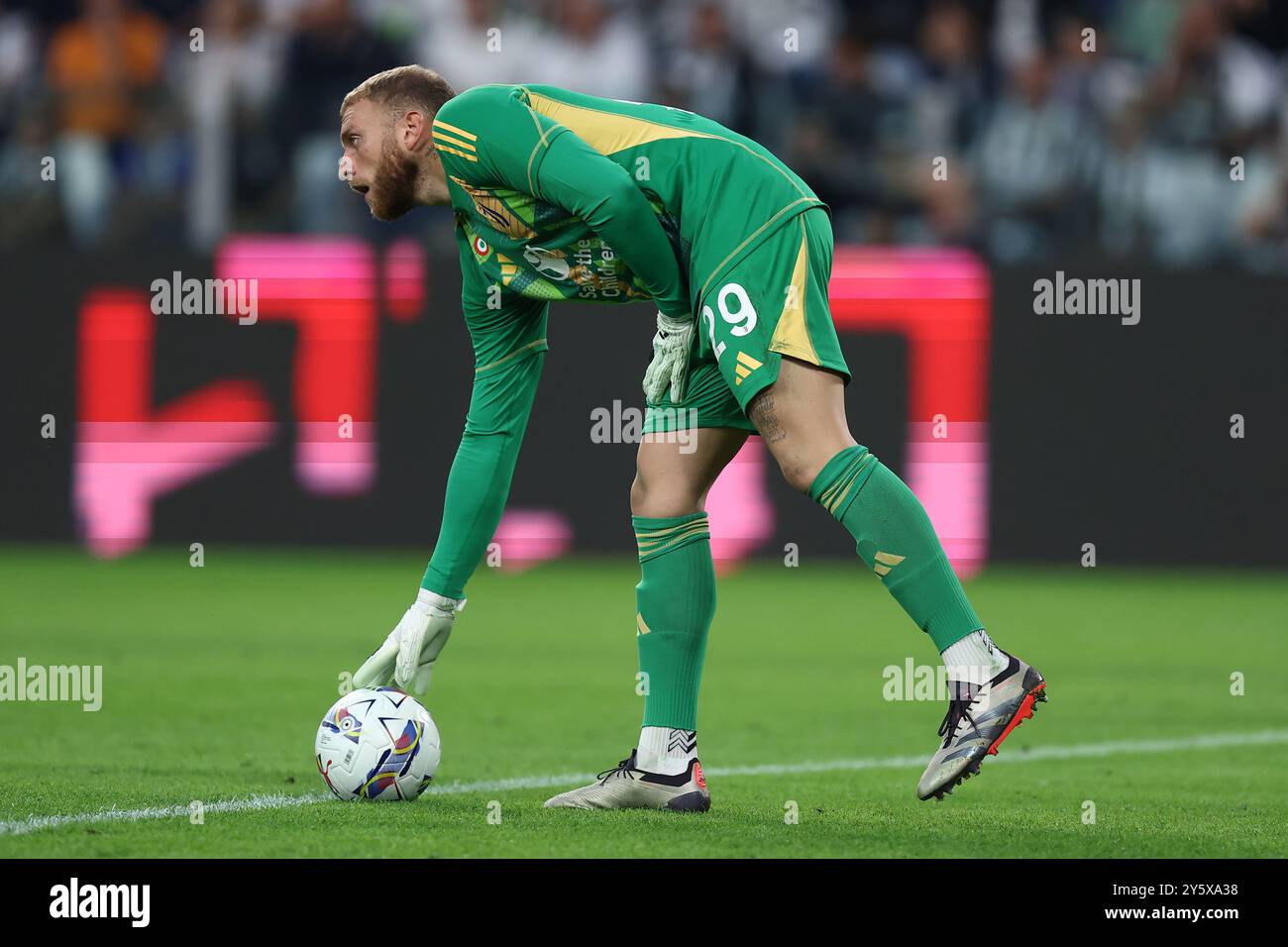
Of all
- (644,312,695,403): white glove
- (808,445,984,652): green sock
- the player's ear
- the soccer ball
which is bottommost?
the soccer ball

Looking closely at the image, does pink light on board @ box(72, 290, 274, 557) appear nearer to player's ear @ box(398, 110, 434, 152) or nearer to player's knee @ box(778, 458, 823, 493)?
player's ear @ box(398, 110, 434, 152)

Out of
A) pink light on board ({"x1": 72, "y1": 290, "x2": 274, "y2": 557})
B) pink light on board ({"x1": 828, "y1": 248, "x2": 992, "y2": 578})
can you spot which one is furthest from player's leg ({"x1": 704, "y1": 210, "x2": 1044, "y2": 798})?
pink light on board ({"x1": 72, "y1": 290, "x2": 274, "y2": 557})

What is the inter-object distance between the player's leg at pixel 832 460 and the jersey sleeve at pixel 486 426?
2.94 ft

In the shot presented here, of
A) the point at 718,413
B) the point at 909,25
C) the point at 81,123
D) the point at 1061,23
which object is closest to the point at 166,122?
the point at 81,123

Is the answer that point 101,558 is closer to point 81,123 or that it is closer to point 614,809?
point 81,123

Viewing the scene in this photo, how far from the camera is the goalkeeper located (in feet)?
14.1

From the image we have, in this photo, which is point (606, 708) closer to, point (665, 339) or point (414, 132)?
point (665, 339)

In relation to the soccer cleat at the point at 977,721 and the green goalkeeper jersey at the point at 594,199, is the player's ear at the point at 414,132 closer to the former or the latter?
the green goalkeeper jersey at the point at 594,199

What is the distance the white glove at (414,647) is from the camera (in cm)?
498

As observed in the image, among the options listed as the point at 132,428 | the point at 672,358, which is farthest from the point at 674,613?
the point at 132,428

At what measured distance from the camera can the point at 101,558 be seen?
12.4 m

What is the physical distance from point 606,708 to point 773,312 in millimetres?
3093

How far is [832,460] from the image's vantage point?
429cm

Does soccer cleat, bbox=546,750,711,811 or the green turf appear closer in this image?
the green turf
